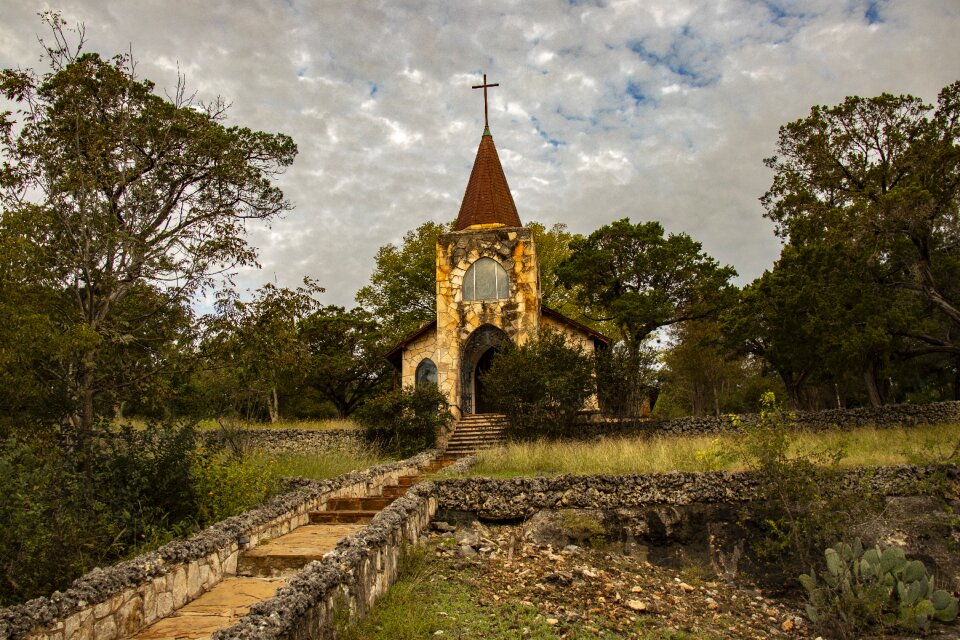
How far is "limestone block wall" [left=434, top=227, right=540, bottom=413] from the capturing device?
22031mm

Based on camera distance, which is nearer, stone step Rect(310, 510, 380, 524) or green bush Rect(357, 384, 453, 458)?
stone step Rect(310, 510, 380, 524)

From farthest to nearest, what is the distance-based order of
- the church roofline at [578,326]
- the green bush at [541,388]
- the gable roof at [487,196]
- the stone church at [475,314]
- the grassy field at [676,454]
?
1. the gable roof at [487,196]
2. the church roofline at [578,326]
3. the stone church at [475,314]
4. the green bush at [541,388]
5. the grassy field at [676,454]

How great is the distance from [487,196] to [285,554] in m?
19.2

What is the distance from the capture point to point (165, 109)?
1289 centimetres

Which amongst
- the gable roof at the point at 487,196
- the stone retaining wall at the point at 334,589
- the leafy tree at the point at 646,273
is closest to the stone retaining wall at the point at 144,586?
the stone retaining wall at the point at 334,589

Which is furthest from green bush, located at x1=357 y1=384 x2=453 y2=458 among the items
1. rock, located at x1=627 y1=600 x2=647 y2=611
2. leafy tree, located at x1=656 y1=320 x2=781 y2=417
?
leafy tree, located at x1=656 y1=320 x2=781 y2=417

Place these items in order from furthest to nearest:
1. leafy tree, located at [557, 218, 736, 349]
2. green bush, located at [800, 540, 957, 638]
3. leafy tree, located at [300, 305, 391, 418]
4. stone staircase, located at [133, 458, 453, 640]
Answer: leafy tree, located at [300, 305, 391, 418] < leafy tree, located at [557, 218, 736, 349] < green bush, located at [800, 540, 957, 638] < stone staircase, located at [133, 458, 453, 640]

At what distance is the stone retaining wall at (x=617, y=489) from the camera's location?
35.8 ft

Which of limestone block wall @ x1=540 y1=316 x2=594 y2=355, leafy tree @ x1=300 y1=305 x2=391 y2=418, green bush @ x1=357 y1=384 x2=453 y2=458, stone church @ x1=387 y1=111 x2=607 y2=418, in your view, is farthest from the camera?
leafy tree @ x1=300 y1=305 x2=391 y2=418

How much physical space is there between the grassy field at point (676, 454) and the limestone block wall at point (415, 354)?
7808mm

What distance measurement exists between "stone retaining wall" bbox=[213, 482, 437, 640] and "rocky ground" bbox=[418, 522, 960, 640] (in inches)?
33.8

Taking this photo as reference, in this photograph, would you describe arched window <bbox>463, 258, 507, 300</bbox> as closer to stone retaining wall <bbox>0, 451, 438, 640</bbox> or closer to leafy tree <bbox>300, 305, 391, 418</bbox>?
leafy tree <bbox>300, 305, 391, 418</bbox>

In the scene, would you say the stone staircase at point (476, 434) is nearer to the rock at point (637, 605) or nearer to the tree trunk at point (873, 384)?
the rock at point (637, 605)

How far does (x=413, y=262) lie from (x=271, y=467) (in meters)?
25.6
